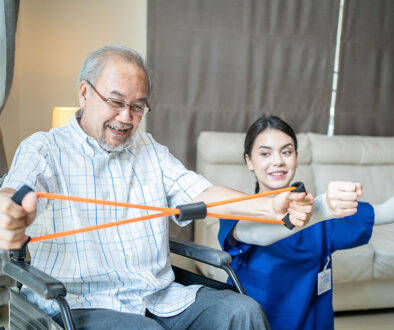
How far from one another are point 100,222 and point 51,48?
2.16m

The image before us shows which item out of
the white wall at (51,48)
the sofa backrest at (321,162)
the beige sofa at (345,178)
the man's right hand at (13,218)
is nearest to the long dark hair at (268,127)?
the beige sofa at (345,178)

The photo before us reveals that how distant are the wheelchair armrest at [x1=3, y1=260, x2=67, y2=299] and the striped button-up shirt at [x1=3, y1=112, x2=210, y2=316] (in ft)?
0.43

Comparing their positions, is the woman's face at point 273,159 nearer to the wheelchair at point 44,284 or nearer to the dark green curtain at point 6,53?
the wheelchair at point 44,284

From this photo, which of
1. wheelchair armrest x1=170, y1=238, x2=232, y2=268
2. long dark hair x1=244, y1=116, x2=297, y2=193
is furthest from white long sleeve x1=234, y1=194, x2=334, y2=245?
long dark hair x1=244, y1=116, x2=297, y2=193

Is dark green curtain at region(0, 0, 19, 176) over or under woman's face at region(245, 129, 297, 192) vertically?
over

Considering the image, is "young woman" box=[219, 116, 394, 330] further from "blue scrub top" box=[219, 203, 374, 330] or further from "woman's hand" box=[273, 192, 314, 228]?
"woman's hand" box=[273, 192, 314, 228]

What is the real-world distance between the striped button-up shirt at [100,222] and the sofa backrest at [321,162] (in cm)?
155

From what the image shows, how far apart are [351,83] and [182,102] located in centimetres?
146

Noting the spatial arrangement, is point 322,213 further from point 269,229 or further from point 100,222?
point 100,222

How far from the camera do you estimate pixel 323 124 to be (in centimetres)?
370

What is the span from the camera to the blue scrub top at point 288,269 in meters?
1.59

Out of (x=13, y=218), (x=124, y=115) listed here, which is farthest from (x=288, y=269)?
(x=13, y=218)

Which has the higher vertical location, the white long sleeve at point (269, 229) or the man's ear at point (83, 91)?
the man's ear at point (83, 91)

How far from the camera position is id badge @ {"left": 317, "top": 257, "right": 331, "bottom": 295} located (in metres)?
1.63
